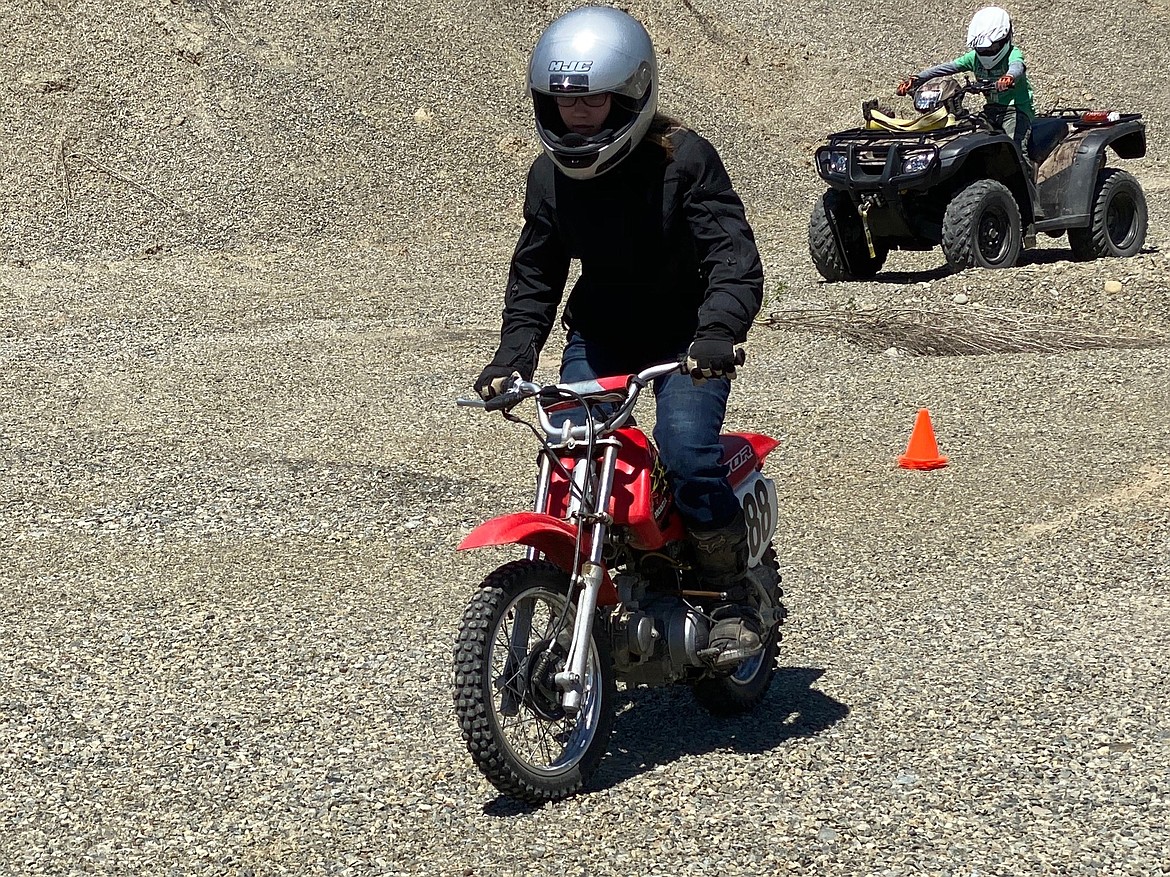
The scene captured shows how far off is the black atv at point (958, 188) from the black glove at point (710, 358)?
10.6 m

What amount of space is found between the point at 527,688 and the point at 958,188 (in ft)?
39.1

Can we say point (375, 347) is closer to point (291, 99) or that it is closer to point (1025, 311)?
point (1025, 311)

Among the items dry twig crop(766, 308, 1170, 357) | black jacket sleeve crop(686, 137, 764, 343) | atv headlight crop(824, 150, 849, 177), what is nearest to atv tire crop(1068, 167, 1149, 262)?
atv headlight crop(824, 150, 849, 177)

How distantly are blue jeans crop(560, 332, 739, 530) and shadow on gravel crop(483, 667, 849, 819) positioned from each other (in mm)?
800

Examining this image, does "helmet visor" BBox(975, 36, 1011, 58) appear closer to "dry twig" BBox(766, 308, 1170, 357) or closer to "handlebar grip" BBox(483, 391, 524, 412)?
"dry twig" BBox(766, 308, 1170, 357)

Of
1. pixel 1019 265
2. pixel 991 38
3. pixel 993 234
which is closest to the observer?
pixel 993 234

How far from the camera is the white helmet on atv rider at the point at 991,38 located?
15.6m

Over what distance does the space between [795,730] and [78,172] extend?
17.2 metres

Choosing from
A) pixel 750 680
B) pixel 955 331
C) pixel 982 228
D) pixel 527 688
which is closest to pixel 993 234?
pixel 982 228

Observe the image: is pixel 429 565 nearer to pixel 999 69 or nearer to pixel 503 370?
pixel 503 370

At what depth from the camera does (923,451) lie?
29.8 ft

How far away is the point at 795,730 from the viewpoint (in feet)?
17.6

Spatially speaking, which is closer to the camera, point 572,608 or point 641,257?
point 572,608

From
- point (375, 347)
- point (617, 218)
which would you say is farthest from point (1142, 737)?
point (375, 347)
